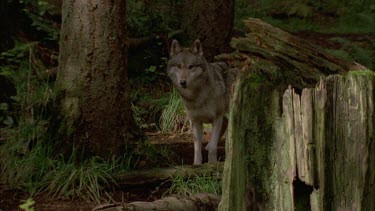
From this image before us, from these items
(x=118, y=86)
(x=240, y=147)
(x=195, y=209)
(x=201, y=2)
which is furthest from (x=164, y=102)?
(x=240, y=147)

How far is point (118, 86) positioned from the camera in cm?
774

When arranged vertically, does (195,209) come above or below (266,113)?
below

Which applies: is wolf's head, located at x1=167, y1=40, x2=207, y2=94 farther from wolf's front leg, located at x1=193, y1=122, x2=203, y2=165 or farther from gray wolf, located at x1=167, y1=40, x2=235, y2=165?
wolf's front leg, located at x1=193, y1=122, x2=203, y2=165

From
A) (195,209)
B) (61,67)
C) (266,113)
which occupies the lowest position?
(195,209)

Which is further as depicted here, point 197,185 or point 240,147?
point 197,185

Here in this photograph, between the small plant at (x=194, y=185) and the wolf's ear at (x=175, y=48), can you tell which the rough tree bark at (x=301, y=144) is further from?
the wolf's ear at (x=175, y=48)

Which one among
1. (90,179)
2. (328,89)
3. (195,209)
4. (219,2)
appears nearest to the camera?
(328,89)

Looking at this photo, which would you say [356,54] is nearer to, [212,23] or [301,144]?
[212,23]

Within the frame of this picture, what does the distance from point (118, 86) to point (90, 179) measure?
3.71 ft

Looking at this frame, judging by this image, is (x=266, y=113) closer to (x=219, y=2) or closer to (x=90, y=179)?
(x=90, y=179)

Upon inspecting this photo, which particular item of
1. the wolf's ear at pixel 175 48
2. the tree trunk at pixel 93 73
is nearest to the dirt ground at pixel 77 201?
the tree trunk at pixel 93 73

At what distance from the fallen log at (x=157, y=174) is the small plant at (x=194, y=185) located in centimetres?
7

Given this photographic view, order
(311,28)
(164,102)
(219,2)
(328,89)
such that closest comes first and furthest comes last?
(328,89) < (164,102) < (219,2) < (311,28)

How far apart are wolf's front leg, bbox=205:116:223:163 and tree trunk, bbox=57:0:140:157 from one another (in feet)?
5.46
